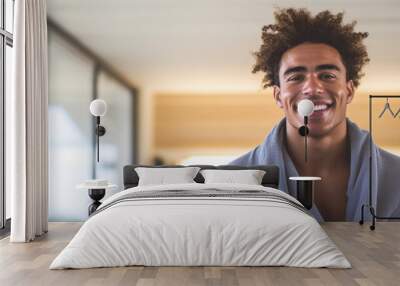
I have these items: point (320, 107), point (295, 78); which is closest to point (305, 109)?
point (320, 107)

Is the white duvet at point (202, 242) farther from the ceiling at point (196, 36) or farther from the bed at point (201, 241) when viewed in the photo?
the ceiling at point (196, 36)

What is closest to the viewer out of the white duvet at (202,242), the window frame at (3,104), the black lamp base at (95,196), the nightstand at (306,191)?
the white duvet at (202,242)

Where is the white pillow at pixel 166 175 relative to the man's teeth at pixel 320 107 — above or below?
below

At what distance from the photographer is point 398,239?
20.8ft

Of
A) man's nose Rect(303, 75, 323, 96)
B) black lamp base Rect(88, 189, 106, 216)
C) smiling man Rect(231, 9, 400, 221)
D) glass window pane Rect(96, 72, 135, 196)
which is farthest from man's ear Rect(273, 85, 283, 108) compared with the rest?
black lamp base Rect(88, 189, 106, 216)

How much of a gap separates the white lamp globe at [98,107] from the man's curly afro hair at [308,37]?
6.45 ft

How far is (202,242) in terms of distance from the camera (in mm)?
4766

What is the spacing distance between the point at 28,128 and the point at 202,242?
249 cm

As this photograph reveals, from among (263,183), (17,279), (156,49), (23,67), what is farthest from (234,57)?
(17,279)

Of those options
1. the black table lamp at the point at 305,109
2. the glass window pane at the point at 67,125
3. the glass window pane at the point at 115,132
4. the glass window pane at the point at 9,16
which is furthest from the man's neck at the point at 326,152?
the glass window pane at the point at 9,16

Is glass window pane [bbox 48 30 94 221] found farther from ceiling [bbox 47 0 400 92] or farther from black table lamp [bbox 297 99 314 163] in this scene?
black table lamp [bbox 297 99 314 163]

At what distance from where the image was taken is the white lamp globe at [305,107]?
7.27m

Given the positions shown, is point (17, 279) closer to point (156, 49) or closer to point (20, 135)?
point (20, 135)

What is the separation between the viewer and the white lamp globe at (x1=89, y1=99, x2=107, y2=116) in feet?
24.0
